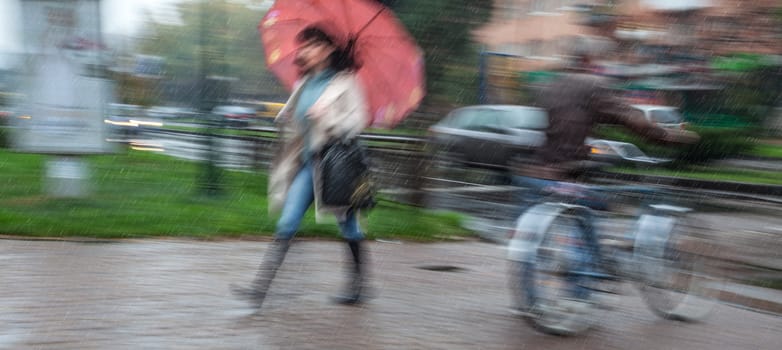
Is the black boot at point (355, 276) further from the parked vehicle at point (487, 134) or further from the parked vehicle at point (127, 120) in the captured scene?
the parked vehicle at point (127, 120)

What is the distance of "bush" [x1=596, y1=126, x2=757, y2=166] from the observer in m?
17.0

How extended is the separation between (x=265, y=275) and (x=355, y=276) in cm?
66

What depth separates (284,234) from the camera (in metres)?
5.50

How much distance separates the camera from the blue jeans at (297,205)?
5.51m

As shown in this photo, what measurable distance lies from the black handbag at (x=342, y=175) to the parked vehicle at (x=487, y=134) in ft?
34.6

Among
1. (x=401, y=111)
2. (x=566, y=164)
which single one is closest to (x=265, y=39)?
(x=401, y=111)

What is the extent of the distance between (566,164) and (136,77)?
82.3 feet

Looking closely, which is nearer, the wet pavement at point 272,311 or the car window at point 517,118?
the wet pavement at point 272,311

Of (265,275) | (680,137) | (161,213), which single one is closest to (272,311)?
(265,275)

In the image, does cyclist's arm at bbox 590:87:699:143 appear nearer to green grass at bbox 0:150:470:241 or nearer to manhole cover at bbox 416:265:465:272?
manhole cover at bbox 416:265:465:272

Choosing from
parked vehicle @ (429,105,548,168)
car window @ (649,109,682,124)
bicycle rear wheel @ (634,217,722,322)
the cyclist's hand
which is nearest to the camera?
the cyclist's hand

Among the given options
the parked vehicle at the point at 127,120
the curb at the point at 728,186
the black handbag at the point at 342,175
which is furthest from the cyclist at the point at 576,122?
the parked vehicle at the point at 127,120

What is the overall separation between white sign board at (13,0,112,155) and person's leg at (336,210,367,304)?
4641 millimetres

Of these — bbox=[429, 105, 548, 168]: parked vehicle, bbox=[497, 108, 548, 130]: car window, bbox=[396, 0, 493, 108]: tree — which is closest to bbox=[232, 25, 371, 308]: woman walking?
bbox=[396, 0, 493, 108]: tree
